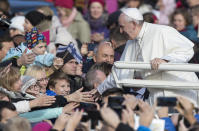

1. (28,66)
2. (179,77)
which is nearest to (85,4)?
(28,66)

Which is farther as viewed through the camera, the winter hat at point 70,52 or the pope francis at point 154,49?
the winter hat at point 70,52

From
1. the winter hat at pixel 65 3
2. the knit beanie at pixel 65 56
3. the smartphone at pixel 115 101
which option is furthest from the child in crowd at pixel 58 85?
the winter hat at pixel 65 3

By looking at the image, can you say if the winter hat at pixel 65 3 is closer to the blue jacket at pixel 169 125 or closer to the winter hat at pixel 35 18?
the winter hat at pixel 35 18

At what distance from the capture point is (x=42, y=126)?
7.11m

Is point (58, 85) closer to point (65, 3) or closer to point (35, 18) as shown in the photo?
point (35, 18)

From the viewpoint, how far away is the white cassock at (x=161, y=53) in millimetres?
8180

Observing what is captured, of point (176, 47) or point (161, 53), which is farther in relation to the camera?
point (161, 53)

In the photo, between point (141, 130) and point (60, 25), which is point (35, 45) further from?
point (141, 130)

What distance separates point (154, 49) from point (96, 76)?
0.88m

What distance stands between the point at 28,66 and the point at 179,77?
2.26m

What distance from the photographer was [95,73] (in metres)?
8.91

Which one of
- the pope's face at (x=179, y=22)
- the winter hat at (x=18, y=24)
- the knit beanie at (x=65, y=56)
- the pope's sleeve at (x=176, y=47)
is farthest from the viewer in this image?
the winter hat at (x=18, y=24)

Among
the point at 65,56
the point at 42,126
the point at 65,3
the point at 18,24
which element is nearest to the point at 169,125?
the point at 42,126

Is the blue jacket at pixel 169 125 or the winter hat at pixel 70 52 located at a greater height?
the winter hat at pixel 70 52
